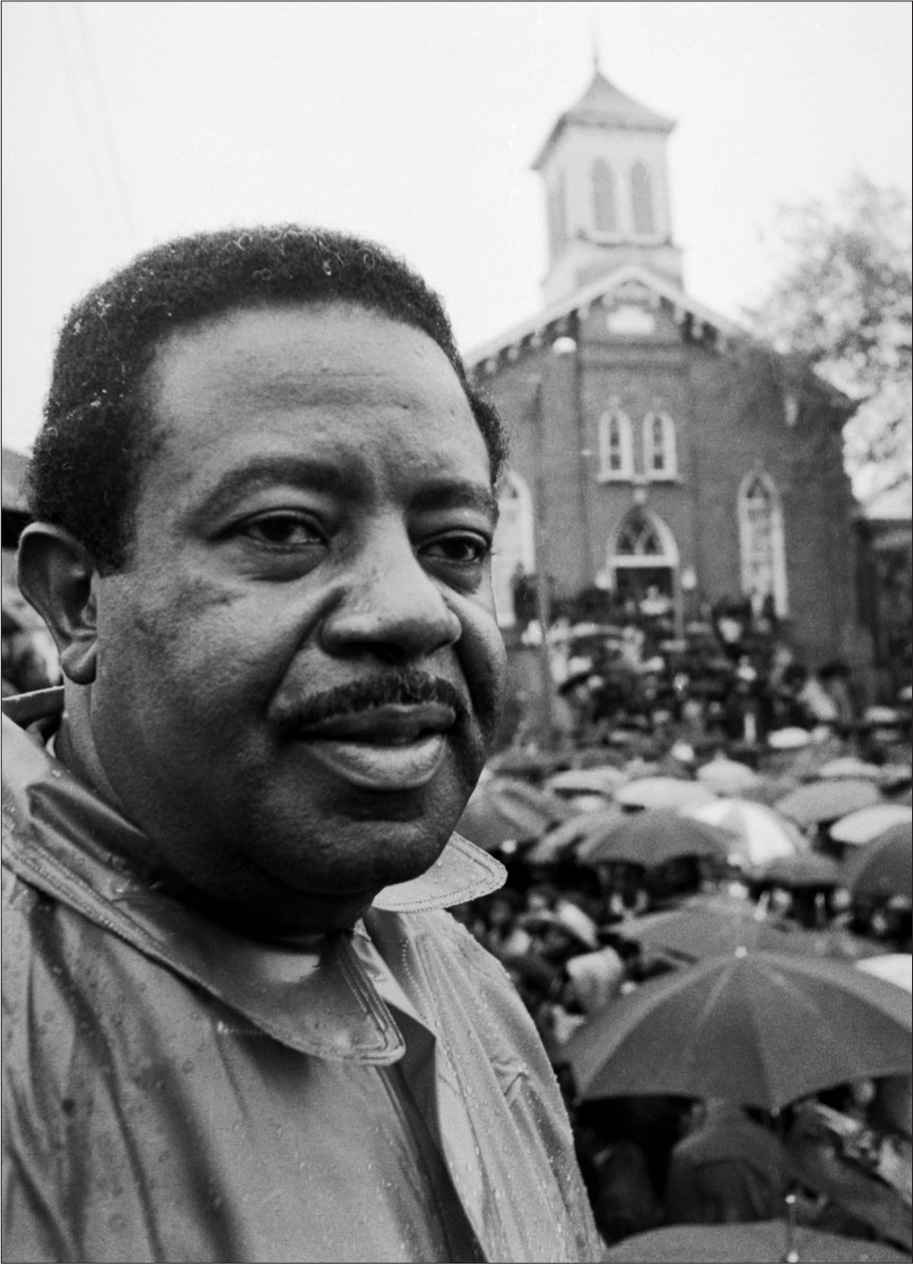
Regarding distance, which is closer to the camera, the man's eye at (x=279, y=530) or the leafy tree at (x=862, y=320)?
the man's eye at (x=279, y=530)

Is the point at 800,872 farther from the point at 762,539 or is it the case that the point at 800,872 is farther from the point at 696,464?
the point at 762,539

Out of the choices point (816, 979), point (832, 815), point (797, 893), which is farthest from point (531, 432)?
point (816, 979)

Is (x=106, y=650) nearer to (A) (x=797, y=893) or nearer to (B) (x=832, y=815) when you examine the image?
(A) (x=797, y=893)

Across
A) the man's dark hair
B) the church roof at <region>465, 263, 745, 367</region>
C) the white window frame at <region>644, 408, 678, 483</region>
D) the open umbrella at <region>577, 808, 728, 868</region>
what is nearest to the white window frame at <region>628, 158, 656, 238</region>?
the church roof at <region>465, 263, 745, 367</region>

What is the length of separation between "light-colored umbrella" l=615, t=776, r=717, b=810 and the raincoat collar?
7.75 meters

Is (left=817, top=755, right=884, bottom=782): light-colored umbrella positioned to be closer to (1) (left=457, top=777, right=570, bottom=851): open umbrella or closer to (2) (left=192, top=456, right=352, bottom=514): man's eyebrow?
(1) (left=457, top=777, right=570, bottom=851): open umbrella

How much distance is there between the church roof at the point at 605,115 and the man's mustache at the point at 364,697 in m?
31.9

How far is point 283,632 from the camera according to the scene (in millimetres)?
960

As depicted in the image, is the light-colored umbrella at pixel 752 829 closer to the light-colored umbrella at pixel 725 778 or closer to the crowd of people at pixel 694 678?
the light-colored umbrella at pixel 725 778

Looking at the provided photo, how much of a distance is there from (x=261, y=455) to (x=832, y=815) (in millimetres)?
8216

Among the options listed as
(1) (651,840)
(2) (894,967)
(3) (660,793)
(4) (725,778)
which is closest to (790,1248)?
(2) (894,967)

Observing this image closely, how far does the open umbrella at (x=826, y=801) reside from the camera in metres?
8.61

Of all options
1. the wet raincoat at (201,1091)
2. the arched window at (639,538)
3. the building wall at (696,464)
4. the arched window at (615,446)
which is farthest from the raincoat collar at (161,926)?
the arched window at (639,538)

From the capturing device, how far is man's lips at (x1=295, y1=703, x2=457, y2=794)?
3.20 feet
